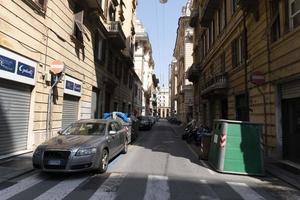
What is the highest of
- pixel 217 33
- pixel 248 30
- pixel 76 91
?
pixel 217 33

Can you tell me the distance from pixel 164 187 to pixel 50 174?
3.15 meters

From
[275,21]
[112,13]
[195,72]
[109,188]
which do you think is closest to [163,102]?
[195,72]

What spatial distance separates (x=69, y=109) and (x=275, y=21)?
10806 mm

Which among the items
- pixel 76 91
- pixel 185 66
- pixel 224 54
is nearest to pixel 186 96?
pixel 185 66

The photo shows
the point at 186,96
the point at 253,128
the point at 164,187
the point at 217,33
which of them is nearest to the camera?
the point at 164,187

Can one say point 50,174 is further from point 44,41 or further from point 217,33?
point 217,33

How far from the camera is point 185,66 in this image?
56.0 meters

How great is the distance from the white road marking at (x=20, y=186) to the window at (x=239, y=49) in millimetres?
11542

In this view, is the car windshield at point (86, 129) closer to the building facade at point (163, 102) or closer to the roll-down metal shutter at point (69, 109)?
the roll-down metal shutter at point (69, 109)

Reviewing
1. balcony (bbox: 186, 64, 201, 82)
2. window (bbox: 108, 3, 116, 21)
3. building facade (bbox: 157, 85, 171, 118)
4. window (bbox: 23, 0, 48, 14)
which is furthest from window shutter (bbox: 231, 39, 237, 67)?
building facade (bbox: 157, 85, 171, 118)

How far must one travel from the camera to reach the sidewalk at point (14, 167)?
317 inches

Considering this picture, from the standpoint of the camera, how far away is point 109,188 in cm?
718

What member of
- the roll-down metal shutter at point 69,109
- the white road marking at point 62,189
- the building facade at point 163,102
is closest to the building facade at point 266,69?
the white road marking at point 62,189

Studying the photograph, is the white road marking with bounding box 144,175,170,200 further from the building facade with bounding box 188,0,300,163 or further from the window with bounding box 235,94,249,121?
the window with bounding box 235,94,249,121
